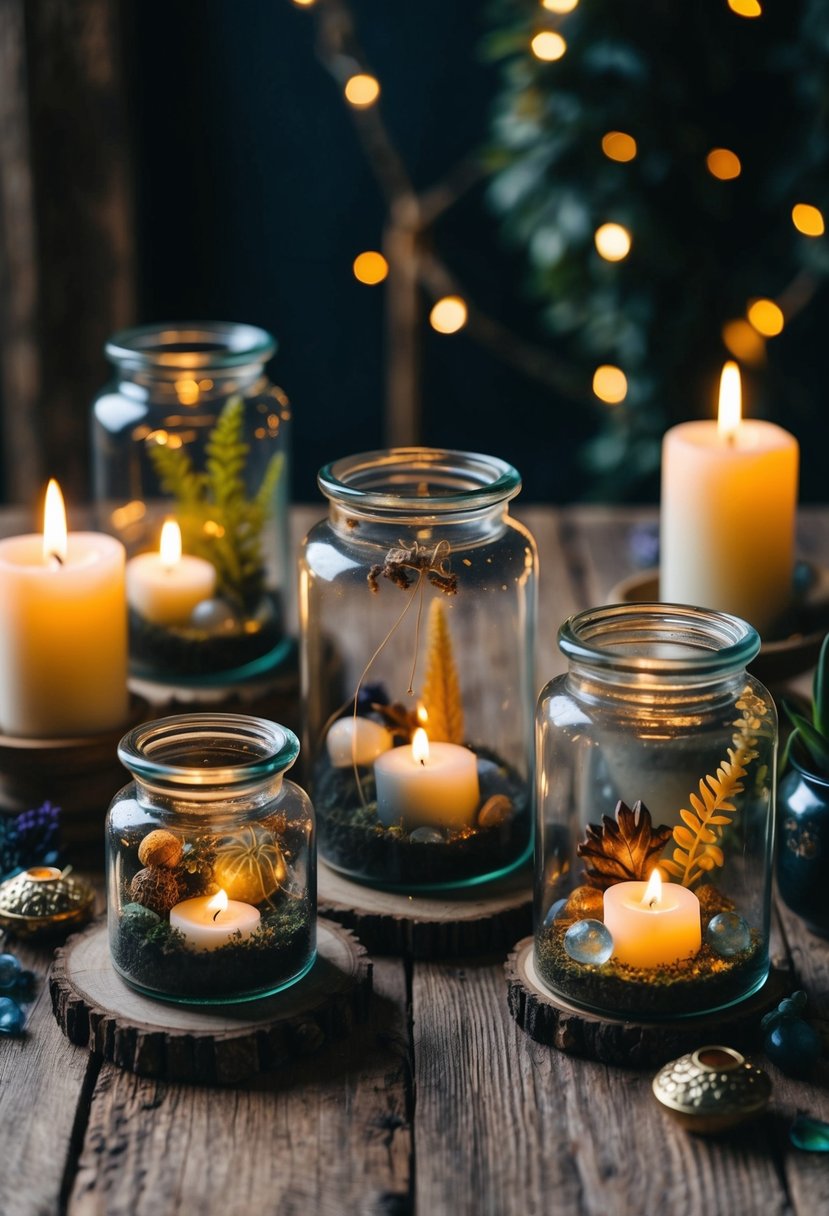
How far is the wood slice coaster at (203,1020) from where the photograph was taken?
1.01 meters

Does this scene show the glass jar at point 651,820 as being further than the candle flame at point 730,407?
No

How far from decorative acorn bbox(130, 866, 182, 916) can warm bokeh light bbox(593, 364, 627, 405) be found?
81.4 inches

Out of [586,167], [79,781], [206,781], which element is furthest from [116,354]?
[586,167]

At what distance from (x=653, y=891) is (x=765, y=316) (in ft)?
6.43

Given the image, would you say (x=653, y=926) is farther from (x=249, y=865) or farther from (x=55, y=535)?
(x=55, y=535)

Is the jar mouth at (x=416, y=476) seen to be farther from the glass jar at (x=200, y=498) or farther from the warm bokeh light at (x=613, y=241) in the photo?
the warm bokeh light at (x=613, y=241)

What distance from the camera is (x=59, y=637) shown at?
130 cm

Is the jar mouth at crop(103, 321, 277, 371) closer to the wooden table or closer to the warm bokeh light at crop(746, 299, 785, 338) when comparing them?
the wooden table

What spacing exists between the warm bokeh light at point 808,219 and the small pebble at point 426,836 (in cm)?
170

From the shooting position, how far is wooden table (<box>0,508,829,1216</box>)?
900 millimetres

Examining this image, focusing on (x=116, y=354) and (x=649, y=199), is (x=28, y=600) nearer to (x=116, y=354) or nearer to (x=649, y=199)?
(x=116, y=354)

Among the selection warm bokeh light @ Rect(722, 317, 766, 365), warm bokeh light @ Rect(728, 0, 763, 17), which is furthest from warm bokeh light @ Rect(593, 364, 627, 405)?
warm bokeh light @ Rect(728, 0, 763, 17)

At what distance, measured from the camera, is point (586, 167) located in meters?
2.73

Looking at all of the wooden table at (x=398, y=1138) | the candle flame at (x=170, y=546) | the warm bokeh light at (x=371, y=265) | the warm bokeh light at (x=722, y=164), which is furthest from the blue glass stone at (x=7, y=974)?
the warm bokeh light at (x=371, y=265)
